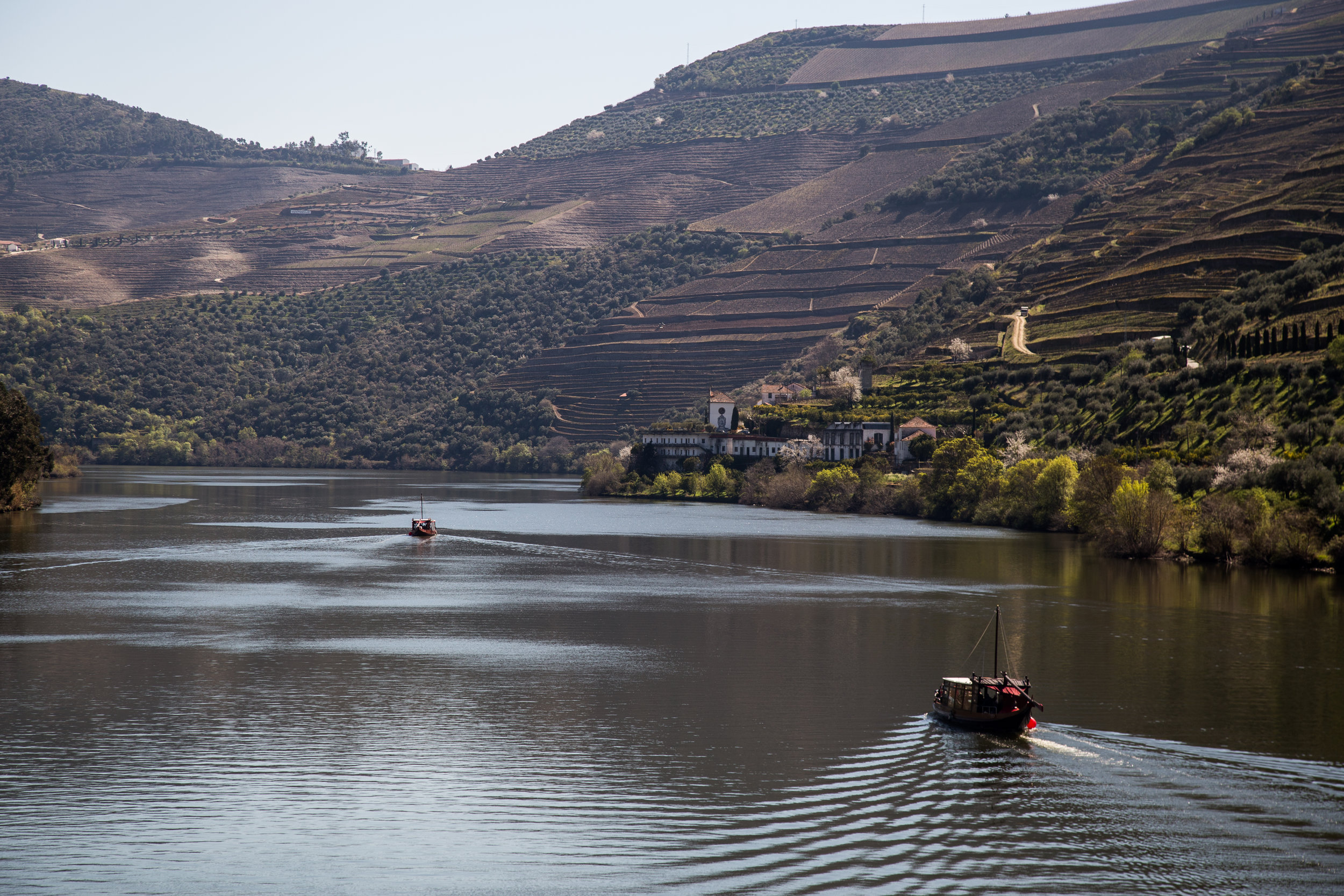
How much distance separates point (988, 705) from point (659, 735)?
8.42m

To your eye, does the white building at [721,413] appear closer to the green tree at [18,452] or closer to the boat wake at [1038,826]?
the green tree at [18,452]

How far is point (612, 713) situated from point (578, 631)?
48.6ft

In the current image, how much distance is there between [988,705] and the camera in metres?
32.9

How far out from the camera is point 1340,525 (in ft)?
205

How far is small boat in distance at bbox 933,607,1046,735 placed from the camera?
3259 centimetres

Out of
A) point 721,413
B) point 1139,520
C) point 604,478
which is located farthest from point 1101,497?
point 721,413

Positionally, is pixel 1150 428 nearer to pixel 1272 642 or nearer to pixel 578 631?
pixel 1272 642

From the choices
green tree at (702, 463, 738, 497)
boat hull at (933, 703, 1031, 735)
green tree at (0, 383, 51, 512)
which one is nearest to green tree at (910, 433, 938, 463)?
green tree at (702, 463, 738, 497)

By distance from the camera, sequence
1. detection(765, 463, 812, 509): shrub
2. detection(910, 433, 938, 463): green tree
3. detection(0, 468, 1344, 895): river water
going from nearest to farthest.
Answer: detection(0, 468, 1344, 895): river water < detection(910, 433, 938, 463): green tree < detection(765, 463, 812, 509): shrub

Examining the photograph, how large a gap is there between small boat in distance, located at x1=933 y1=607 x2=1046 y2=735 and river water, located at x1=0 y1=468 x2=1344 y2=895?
19.8 inches

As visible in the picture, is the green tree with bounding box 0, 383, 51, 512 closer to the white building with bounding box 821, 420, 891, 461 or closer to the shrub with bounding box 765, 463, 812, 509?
the shrub with bounding box 765, 463, 812, 509

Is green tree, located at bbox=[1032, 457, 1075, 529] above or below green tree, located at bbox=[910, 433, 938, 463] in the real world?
below

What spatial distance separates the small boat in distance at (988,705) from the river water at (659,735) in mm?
503

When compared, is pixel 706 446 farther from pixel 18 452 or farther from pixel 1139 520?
pixel 1139 520
